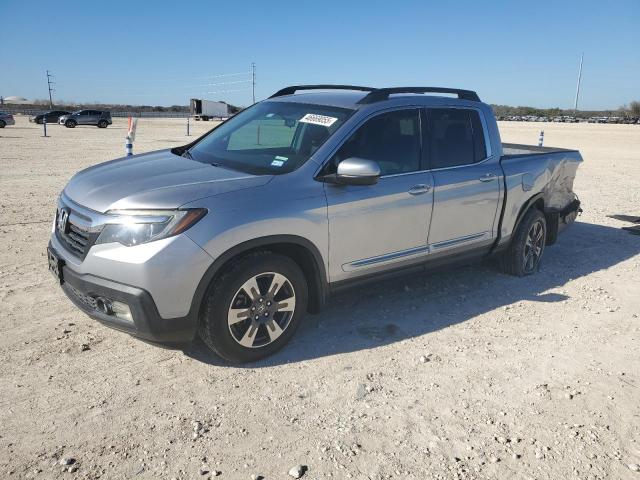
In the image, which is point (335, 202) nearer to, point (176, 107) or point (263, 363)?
point (263, 363)

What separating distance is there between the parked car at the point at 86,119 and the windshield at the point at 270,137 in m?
40.8

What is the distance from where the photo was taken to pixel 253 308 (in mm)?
3656

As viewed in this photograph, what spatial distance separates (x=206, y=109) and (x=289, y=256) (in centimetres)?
6845

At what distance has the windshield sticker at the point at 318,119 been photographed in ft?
13.7

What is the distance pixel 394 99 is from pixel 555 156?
2.69m

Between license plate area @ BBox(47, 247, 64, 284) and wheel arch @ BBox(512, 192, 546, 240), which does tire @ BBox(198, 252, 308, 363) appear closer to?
license plate area @ BBox(47, 247, 64, 284)

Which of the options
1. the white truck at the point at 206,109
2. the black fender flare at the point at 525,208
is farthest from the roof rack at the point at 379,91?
the white truck at the point at 206,109

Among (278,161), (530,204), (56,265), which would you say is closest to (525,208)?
(530,204)

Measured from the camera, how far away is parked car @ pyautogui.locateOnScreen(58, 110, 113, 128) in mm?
40688

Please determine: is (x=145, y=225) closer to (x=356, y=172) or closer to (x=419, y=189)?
(x=356, y=172)

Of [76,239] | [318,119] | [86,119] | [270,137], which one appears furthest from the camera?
[86,119]

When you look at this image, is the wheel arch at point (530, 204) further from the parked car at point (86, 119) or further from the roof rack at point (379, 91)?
the parked car at point (86, 119)

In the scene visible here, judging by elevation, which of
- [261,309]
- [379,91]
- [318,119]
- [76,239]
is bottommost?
[261,309]

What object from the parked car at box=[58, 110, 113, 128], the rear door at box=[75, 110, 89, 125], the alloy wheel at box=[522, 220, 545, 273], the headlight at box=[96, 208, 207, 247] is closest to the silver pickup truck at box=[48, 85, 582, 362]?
the headlight at box=[96, 208, 207, 247]
